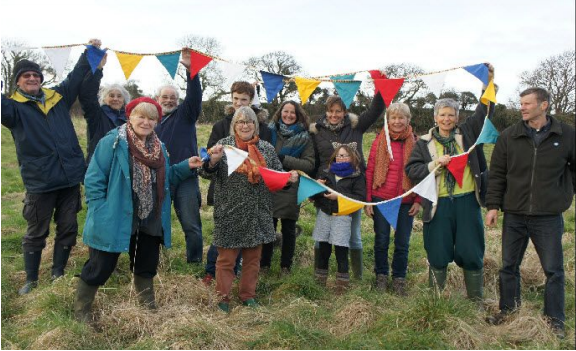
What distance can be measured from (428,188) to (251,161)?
6.57 ft

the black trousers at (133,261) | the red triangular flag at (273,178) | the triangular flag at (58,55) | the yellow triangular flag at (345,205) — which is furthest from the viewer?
the triangular flag at (58,55)

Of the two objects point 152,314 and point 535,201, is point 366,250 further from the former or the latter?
point 152,314

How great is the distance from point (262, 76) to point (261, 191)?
1830 mm

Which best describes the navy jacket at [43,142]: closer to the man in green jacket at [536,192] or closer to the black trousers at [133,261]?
the black trousers at [133,261]

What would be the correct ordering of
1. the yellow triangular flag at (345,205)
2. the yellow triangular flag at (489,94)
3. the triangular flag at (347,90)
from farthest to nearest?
1. the triangular flag at (347,90)
2. the yellow triangular flag at (345,205)
3. the yellow triangular flag at (489,94)

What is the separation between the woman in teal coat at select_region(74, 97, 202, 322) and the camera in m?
4.22

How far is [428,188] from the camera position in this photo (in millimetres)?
5105

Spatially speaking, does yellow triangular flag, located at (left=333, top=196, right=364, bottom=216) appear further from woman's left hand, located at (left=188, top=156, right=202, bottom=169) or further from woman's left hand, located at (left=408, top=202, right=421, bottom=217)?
woman's left hand, located at (left=188, top=156, right=202, bottom=169)

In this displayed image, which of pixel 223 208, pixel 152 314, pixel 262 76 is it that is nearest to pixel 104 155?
pixel 223 208

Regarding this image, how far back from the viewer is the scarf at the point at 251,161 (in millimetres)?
4891

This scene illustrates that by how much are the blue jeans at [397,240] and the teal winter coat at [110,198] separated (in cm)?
297

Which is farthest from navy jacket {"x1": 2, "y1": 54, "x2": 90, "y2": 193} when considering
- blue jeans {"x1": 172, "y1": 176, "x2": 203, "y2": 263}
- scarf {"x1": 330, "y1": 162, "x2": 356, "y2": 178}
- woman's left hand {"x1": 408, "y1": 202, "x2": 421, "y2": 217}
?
woman's left hand {"x1": 408, "y1": 202, "x2": 421, "y2": 217}

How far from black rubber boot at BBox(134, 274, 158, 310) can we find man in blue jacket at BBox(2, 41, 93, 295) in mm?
1328

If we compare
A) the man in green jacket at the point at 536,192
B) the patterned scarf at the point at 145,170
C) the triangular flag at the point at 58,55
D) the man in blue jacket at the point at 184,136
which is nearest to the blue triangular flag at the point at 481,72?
the man in green jacket at the point at 536,192
